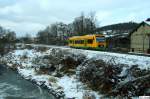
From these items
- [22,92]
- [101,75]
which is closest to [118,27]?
[101,75]

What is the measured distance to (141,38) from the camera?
5284cm

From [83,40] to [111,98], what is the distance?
36.6 metres

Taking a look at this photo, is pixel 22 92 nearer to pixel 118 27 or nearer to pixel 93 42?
pixel 93 42

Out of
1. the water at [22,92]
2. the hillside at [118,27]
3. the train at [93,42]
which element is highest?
the hillside at [118,27]

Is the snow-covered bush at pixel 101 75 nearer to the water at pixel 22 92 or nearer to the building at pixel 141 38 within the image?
the water at pixel 22 92

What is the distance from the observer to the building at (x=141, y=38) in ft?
165

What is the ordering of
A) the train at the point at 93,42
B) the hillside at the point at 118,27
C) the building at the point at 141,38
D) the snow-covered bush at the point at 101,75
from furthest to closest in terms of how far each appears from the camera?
the hillside at the point at 118,27, the train at the point at 93,42, the building at the point at 141,38, the snow-covered bush at the point at 101,75

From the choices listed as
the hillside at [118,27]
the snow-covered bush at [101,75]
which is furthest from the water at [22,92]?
the hillside at [118,27]

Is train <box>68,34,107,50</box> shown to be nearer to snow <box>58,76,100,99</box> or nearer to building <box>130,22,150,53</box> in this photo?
building <box>130,22,150,53</box>

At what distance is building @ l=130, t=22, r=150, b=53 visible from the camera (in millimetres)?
50312

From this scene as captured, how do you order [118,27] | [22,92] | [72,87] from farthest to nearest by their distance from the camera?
[118,27]
[72,87]
[22,92]

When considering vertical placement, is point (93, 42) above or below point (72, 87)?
above

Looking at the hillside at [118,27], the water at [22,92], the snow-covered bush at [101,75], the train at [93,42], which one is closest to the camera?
the snow-covered bush at [101,75]

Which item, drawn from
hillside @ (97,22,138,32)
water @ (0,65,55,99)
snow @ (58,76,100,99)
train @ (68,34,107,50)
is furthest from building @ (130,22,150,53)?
hillside @ (97,22,138,32)
